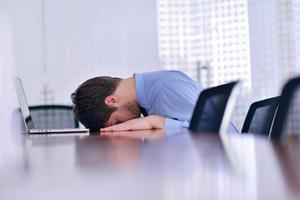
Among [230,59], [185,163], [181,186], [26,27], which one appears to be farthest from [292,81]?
[26,27]

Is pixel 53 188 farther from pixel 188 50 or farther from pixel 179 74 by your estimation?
pixel 188 50

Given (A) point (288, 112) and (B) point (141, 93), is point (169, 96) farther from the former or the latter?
(A) point (288, 112)

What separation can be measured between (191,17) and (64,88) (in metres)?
1.25

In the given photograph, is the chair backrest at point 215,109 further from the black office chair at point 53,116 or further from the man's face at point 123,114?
the black office chair at point 53,116

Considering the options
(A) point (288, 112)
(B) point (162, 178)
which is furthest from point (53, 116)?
(B) point (162, 178)

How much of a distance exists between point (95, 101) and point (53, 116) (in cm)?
145

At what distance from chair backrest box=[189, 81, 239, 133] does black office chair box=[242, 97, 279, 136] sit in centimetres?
17

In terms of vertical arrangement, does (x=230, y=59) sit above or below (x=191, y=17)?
below

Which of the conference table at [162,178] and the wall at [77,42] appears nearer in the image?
the conference table at [162,178]

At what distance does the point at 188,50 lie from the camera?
13.7 ft

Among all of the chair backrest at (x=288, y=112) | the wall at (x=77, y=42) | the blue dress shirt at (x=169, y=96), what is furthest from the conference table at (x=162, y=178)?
the wall at (x=77, y=42)

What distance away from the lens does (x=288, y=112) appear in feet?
3.80

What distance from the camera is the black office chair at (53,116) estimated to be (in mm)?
3055

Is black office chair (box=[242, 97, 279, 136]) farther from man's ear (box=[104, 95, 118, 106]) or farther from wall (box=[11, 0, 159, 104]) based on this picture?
wall (box=[11, 0, 159, 104])
